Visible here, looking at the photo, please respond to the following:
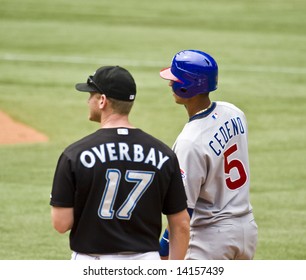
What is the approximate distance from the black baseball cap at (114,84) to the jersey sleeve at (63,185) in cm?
50

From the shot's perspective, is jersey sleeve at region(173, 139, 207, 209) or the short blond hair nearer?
the short blond hair

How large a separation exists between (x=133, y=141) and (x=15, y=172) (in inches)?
348

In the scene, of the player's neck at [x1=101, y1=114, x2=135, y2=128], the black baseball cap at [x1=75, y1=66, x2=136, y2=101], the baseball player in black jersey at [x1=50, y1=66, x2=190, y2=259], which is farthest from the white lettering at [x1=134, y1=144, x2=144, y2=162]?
the black baseball cap at [x1=75, y1=66, x2=136, y2=101]

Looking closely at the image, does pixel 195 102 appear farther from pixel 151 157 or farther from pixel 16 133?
pixel 16 133

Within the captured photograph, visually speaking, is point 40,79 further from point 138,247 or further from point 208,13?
point 138,247

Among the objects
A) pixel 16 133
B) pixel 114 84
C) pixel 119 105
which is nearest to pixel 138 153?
pixel 119 105

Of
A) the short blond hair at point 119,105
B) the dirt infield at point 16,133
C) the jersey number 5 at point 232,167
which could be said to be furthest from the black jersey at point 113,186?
the dirt infield at point 16,133

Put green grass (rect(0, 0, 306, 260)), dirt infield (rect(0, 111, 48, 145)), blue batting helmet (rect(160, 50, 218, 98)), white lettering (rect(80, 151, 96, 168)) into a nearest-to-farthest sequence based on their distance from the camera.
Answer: white lettering (rect(80, 151, 96, 168)) < blue batting helmet (rect(160, 50, 218, 98)) < green grass (rect(0, 0, 306, 260)) < dirt infield (rect(0, 111, 48, 145))

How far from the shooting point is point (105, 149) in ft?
17.3

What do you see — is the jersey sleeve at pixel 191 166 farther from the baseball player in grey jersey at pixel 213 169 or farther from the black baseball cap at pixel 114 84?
the black baseball cap at pixel 114 84

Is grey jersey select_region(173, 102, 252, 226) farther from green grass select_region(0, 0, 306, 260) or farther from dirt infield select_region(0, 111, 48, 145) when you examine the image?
dirt infield select_region(0, 111, 48, 145)

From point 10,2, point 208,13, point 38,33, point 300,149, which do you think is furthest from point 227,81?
point 10,2

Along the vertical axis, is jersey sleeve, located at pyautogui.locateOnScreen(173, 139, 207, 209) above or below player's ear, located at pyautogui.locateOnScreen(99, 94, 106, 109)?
below

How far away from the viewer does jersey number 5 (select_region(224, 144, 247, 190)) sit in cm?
634
